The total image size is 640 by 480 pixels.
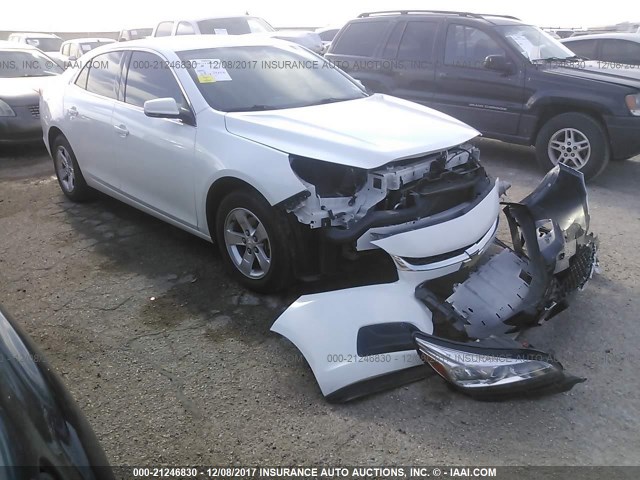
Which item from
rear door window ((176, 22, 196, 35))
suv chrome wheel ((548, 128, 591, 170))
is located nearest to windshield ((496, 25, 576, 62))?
suv chrome wheel ((548, 128, 591, 170))

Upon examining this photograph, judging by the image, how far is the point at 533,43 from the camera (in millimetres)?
6977

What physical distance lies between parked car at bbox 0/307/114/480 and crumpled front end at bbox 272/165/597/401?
1.47m

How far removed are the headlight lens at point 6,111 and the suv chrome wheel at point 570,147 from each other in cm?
741

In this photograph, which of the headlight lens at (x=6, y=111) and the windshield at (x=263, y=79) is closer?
the windshield at (x=263, y=79)

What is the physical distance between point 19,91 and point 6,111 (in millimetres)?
529

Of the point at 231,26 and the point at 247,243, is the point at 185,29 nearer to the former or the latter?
the point at 231,26

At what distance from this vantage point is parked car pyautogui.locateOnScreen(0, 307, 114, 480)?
1328 millimetres

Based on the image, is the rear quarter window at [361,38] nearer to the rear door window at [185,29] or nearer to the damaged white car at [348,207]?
the damaged white car at [348,207]

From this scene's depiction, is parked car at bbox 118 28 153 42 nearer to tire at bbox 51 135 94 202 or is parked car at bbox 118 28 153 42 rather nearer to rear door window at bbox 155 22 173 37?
rear door window at bbox 155 22 173 37

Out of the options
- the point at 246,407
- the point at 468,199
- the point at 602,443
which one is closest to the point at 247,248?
the point at 246,407

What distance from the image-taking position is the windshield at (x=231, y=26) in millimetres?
10570

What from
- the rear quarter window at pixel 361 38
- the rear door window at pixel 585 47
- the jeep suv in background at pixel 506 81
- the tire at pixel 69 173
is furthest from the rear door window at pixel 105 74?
the rear door window at pixel 585 47

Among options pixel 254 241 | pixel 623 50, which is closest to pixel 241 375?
pixel 254 241

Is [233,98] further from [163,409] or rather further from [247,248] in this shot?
[163,409]
